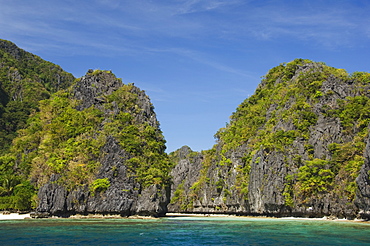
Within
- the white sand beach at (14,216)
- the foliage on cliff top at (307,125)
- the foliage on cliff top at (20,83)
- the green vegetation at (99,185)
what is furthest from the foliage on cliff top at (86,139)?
the foliage on cliff top at (20,83)

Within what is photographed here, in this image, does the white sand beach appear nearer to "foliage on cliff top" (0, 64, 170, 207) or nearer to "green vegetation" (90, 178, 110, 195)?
"foliage on cliff top" (0, 64, 170, 207)

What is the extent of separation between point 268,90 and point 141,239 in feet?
183

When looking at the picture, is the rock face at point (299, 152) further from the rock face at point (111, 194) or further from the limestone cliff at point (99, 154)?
the rock face at point (111, 194)

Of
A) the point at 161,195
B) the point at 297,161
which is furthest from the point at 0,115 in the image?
the point at 297,161

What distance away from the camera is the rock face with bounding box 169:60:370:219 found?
41.0 metres

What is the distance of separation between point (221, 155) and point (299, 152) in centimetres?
2193

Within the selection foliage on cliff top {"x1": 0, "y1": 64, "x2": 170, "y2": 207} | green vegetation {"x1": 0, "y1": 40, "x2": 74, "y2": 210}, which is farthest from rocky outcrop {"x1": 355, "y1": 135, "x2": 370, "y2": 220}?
green vegetation {"x1": 0, "y1": 40, "x2": 74, "y2": 210}

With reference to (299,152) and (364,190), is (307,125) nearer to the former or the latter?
(299,152)

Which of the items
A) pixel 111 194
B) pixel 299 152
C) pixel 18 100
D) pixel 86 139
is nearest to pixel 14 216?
pixel 111 194

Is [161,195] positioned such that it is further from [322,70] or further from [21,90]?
[21,90]

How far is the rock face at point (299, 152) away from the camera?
4100cm

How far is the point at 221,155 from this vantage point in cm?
6794

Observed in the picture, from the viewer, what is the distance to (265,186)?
48.4 m

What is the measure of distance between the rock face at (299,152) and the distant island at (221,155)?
14cm
